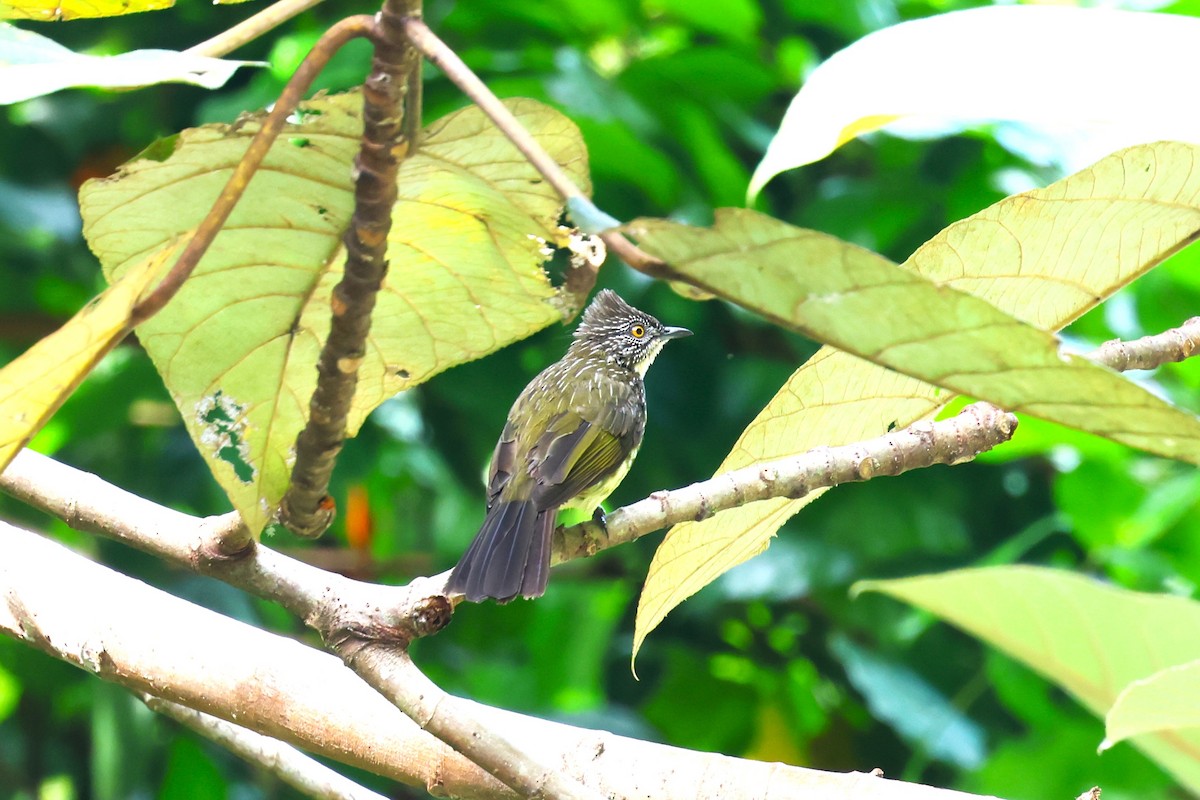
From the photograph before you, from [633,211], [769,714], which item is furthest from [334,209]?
[769,714]

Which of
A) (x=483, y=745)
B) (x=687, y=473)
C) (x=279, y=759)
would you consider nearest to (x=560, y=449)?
(x=687, y=473)

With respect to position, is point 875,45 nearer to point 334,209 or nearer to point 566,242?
point 566,242

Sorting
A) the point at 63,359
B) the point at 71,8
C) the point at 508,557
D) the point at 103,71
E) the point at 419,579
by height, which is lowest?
the point at 508,557

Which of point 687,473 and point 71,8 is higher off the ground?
point 71,8

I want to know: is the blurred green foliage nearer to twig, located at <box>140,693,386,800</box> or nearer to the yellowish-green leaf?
twig, located at <box>140,693,386,800</box>

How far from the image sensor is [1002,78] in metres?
1.19

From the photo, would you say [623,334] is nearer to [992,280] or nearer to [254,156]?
[992,280]

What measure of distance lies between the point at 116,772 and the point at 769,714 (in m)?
2.11

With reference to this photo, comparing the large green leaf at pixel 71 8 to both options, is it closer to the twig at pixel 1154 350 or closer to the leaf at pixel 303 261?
the leaf at pixel 303 261

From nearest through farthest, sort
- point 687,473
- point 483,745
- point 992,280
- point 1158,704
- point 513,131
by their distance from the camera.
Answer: point 513,131
point 483,745
point 1158,704
point 992,280
point 687,473

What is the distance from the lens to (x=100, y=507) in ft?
5.90

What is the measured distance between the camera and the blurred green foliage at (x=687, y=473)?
11.4 ft

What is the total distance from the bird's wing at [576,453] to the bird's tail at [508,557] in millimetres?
73

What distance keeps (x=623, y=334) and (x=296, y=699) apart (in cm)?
236
